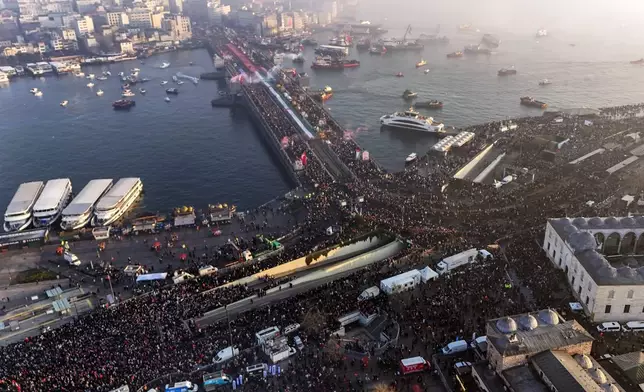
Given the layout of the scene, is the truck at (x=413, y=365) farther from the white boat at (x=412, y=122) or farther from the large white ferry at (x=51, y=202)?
the white boat at (x=412, y=122)

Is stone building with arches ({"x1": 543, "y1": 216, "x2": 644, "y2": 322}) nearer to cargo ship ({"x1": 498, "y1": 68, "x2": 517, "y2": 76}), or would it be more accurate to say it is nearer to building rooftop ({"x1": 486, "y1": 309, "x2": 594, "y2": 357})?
building rooftop ({"x1": 486, "y1": 309, "x2": 594, "y2": 357})

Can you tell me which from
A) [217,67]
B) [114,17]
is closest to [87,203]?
[217,67]

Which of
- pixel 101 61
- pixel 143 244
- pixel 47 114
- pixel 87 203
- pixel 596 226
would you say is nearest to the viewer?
pixel 596 226

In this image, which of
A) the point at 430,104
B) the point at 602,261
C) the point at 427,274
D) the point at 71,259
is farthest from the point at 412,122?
the point at 71,259

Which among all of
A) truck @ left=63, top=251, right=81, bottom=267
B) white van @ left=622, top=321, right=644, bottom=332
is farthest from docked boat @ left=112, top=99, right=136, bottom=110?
white van @ left=622, top=321, right=644, bottom=332

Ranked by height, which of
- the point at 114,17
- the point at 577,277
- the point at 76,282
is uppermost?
the point at 114,17

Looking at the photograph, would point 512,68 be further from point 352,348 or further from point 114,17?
point 114,17
